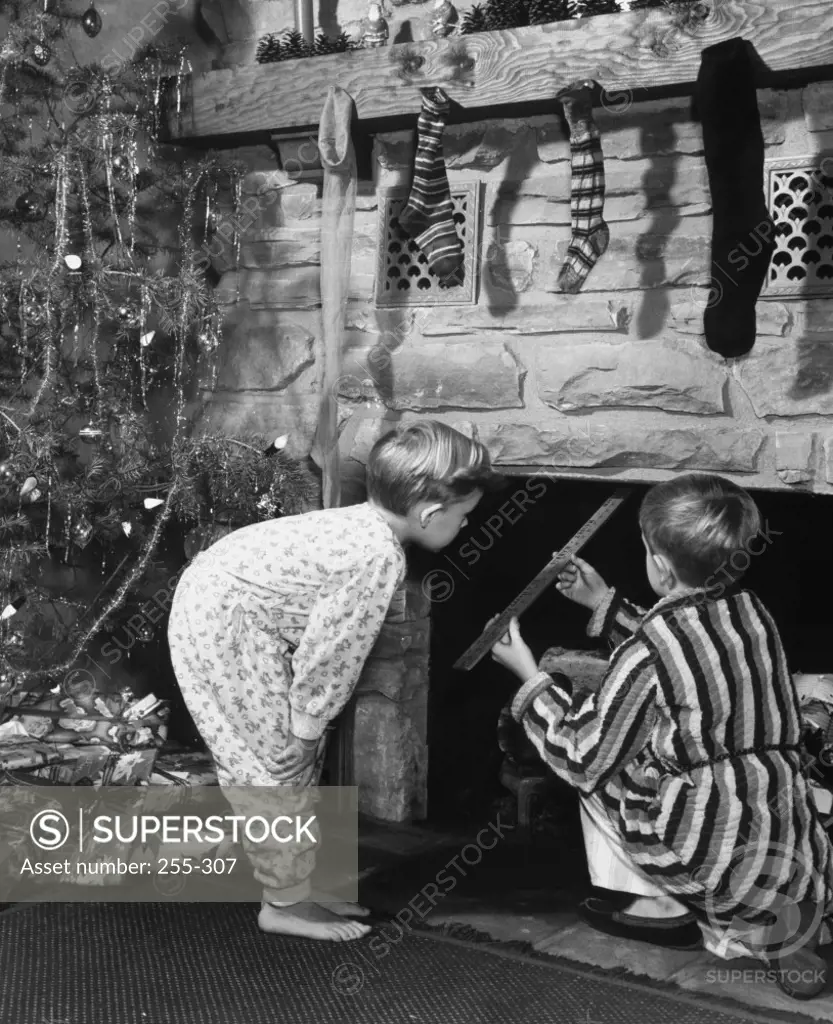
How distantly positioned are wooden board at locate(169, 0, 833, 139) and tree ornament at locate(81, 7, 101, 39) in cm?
30

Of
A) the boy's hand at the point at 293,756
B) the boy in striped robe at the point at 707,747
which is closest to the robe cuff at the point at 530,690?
the boy in striped robe at the point at 707,747

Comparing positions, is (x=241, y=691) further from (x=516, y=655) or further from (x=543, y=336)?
(x=543, y=336)

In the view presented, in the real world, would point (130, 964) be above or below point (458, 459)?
below

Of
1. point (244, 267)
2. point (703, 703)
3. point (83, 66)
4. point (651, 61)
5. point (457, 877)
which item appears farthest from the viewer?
point (244, 267)

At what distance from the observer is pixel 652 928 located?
2564 mm

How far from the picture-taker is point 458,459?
2547 mm

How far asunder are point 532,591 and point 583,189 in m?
0.96

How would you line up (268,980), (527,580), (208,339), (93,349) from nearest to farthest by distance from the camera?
(268,980), (93,349), (208,339), (527,580)

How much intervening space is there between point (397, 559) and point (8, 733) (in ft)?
4.08

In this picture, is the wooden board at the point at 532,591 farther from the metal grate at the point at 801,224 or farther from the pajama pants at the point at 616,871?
the metal grate at the point at 801,224

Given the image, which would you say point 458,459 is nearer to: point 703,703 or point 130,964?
point 703,703

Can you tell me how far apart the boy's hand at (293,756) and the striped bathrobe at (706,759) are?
1.72 ft

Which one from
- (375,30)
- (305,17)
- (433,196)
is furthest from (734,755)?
(305,17)

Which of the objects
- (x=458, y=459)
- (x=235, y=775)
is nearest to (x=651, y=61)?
(x=458, y=459)
